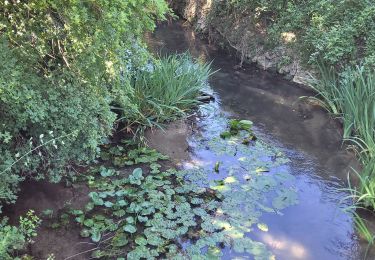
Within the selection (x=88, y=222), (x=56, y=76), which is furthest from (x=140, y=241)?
(x=56, y=76)

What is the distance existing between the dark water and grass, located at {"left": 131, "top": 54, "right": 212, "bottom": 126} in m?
0.43

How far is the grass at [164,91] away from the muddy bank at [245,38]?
2.45 meters

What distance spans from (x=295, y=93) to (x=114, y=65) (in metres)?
4.52

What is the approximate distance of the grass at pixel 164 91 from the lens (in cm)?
490

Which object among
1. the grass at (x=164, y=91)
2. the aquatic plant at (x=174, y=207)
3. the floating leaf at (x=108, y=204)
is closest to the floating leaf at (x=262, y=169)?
the aquatic plant at (x=174, y=207)

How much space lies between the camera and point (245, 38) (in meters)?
8.90

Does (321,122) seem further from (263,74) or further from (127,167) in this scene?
(127,167)

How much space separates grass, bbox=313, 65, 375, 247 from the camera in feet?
12.3

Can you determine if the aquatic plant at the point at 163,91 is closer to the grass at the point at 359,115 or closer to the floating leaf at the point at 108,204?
the floating leaf at the point at 108,204

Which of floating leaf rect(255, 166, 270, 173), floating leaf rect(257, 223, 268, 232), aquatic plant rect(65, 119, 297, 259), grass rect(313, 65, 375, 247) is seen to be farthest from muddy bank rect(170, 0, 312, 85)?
floating leaf rect(257, 223, 268, 232)

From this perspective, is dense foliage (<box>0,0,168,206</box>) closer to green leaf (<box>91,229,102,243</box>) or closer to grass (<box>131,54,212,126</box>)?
green leaf (<box>91,229,102,243</box>)

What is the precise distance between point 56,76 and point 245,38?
6.51 meters

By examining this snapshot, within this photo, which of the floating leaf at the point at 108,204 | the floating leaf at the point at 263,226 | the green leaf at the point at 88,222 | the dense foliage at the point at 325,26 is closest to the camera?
the green leaf at the point at 88,222

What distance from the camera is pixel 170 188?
152 inches
